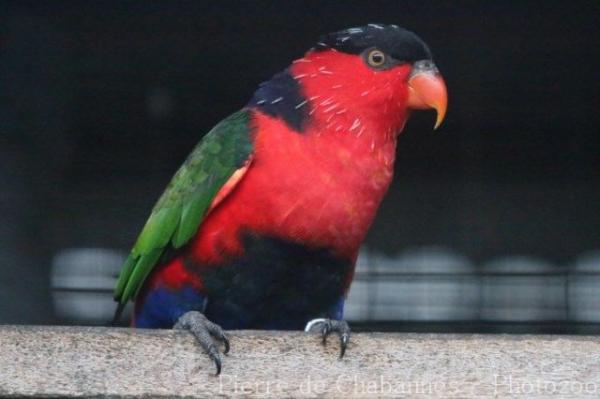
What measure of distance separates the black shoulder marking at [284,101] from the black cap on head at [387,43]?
12 cm

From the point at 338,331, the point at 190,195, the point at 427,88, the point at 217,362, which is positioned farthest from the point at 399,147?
the point at 217,362

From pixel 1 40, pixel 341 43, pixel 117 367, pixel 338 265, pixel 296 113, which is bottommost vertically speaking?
pixel 117 367

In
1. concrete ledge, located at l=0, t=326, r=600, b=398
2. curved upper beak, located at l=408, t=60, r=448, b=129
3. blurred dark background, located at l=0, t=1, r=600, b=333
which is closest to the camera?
concrete ledge, located at l=0, t=326, r=600, b=398

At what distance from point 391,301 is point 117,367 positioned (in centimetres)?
170

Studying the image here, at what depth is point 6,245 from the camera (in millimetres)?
3217

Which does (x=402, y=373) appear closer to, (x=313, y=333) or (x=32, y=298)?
(x=313, y=333)

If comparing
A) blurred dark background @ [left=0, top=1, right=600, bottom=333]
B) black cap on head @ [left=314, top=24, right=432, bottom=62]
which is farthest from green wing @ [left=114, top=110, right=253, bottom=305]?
blurred dark background @ [left=0, top=1, right=600, bottom=333]

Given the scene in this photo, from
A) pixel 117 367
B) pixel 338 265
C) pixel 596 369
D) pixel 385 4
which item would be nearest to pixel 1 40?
pixel 385 4

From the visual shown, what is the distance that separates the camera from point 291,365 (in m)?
1.79

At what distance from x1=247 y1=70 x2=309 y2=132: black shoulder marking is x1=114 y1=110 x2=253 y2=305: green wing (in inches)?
1.7

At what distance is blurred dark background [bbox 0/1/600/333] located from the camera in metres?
3.30

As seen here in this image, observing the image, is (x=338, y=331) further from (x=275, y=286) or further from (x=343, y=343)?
(x=275, y=286)

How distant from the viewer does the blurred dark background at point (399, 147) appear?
3.30 meters

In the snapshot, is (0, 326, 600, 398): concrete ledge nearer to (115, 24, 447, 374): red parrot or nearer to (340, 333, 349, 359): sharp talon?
(340, 333, 349, 359): sharp talon
